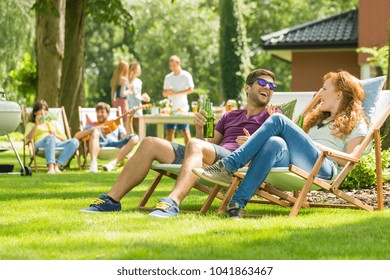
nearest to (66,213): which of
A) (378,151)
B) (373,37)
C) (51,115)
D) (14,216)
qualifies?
(14,216)

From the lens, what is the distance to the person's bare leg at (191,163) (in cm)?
679

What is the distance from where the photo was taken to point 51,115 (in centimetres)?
1391

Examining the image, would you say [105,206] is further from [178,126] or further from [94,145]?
[178,126]

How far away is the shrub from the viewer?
9062 millimetres

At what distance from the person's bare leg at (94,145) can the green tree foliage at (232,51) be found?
24651 mm

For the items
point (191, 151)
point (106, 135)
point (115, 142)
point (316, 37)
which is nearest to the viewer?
point (191, 151)

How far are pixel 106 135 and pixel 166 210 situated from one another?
285 inches

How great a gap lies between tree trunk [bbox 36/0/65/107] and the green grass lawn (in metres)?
8.39

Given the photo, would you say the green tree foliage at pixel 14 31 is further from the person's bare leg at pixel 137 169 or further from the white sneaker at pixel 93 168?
the person's bare leg at pixel 137 169

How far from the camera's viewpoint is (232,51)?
38.3 metres

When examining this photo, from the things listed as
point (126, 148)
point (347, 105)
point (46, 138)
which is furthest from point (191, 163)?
point (126, 148)

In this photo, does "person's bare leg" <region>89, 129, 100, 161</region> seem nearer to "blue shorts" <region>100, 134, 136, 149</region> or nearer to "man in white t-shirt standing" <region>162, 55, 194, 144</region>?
"blue shorts" <region>100, 134, 136, 149</region>

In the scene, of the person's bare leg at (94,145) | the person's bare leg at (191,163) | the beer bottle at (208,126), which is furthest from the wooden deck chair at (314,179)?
the person's bare leg at (94,145)
